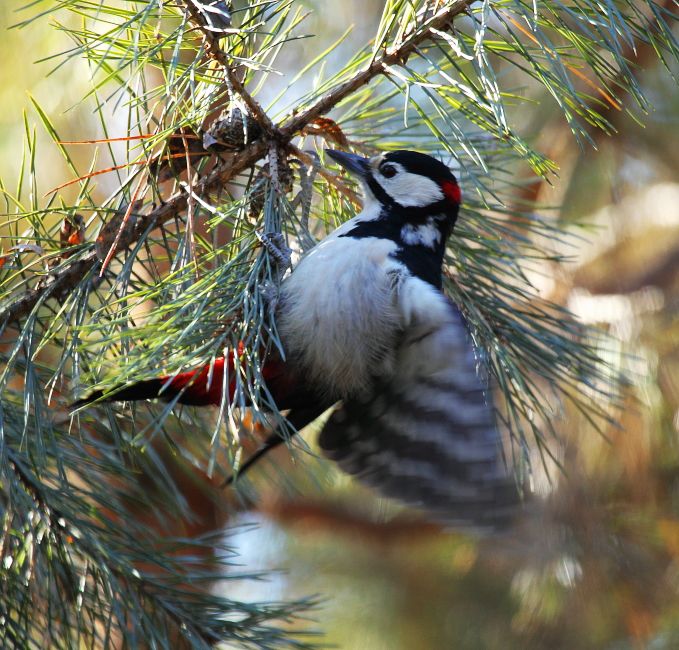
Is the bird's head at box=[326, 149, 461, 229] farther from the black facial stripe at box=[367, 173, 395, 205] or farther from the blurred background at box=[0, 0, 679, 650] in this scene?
the blurred background at box=[0, 0, 679, 650]

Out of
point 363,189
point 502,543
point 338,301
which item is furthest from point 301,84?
point 502,543

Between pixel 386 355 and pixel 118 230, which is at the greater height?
pixel 118 230

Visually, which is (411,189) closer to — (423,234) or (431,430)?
(423,234)

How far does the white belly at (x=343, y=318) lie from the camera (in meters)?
1.63

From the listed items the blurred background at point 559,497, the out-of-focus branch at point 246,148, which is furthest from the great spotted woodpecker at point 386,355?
the blurred background at point 559,497

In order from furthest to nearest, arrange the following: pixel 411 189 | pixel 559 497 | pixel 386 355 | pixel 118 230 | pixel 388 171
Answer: pixel 559 497, pixel 411 189, pixel 388 171, pixel 386 355, pixel 118 230

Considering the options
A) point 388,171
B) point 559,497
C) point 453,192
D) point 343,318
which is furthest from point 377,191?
point 559,497

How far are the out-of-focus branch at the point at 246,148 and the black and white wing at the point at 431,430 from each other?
0.36 meters

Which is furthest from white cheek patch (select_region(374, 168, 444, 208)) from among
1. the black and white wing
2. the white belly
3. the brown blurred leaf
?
the brown blurred leaf

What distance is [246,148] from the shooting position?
4.60 feet

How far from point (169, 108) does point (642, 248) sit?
2217 mm

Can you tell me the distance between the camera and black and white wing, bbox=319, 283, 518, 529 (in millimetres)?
1188

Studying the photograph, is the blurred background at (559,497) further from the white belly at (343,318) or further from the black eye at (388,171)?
the white belly at (343,318)

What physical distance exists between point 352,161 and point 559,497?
1475 mm
